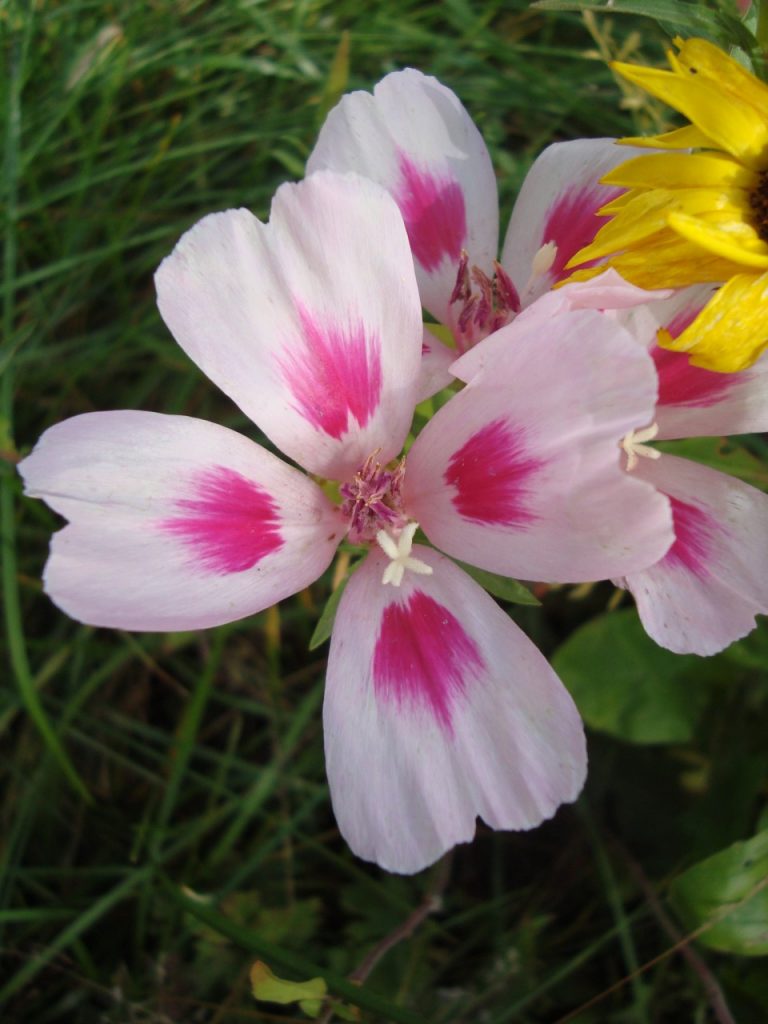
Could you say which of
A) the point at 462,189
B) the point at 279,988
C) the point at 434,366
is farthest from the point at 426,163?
the point at 279,988

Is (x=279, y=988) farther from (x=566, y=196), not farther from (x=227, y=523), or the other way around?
(x=566, y=196)

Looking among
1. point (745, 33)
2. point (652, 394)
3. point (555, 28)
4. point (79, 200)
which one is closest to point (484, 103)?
point (555, 28)

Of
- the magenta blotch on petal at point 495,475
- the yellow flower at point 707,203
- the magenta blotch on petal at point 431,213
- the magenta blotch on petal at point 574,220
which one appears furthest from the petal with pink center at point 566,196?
the magenta blotch on petal at point 495,475

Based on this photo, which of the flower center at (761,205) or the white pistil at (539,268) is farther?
the white pistil at (539,268)

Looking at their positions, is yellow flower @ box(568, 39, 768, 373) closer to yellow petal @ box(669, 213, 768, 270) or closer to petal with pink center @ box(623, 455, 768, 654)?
yellow petal @ box(669, 213, 768, 270)

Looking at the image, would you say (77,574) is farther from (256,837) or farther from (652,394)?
(256,837)

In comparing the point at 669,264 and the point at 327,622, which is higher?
the point at 669,264

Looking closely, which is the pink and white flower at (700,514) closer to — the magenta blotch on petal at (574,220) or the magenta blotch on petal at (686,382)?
the magenta blotch on petal at (686,382)
